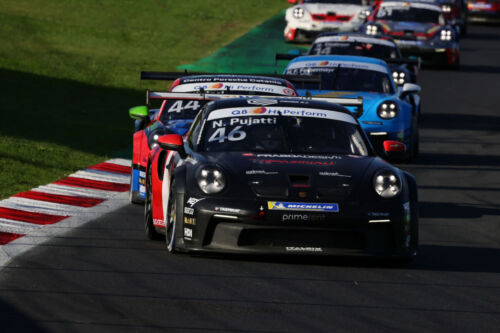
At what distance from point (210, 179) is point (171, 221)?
0.52 metres

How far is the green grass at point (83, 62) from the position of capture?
644 inches

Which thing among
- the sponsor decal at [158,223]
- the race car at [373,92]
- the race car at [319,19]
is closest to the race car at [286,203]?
the sponsor decal at [158,223]

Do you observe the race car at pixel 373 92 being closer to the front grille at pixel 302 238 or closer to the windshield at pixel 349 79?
the windshield at pixel 349 79

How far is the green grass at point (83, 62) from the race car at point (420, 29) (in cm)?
466

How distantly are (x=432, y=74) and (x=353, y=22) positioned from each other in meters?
2.56

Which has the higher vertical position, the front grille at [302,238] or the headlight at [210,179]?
the headlight at [210,179]

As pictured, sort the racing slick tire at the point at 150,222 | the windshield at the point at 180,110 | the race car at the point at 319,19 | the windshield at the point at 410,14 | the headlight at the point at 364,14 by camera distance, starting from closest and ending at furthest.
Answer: the racing slick tire at the point at 150,222
the windshield at the point at 180,110
the windshield at the point at 410,14
the headlight at the point at 364,14
the race car at the point at 319,19

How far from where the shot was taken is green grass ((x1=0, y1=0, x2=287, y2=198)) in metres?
16.4

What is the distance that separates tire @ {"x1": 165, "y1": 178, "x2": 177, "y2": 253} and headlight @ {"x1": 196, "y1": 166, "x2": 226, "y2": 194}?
0.24 m

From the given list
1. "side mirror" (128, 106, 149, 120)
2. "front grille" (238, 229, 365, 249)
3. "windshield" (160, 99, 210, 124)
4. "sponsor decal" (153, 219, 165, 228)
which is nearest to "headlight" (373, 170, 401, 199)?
"front grille" (238, 229, 365, 249)

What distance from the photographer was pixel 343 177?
8.88 meters

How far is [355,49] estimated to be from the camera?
835 inches

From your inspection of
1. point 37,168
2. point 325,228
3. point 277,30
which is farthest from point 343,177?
point 277,30

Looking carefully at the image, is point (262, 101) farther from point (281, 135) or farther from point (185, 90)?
point (185, 90)
